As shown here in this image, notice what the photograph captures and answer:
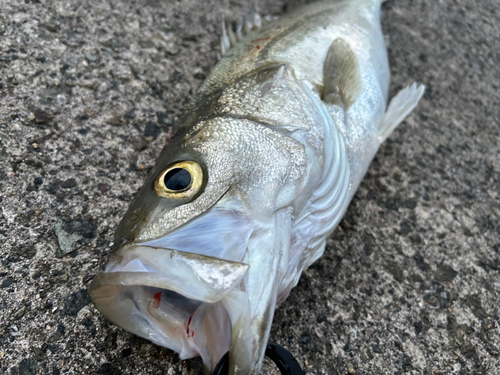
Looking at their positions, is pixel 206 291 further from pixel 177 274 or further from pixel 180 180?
pixel 180 180

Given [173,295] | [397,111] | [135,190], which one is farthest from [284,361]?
[397,111]

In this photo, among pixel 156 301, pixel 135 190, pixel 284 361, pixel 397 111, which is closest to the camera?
pixel 156 301

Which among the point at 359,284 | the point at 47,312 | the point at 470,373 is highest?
the point at 47,312

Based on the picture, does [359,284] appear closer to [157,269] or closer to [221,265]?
[221,265]

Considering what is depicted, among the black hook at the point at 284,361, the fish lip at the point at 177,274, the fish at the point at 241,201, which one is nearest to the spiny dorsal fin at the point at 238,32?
the fish at the point at 241,201

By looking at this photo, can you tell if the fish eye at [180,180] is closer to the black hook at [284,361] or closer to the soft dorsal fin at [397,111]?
the black hook at [284,361]

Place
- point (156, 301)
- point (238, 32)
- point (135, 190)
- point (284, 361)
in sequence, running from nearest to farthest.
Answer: point (156, 301) < point (284, 361) < point (135, 190) < point (238, 32)

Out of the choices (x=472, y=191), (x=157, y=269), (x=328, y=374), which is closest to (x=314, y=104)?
(x=157, y=269)
